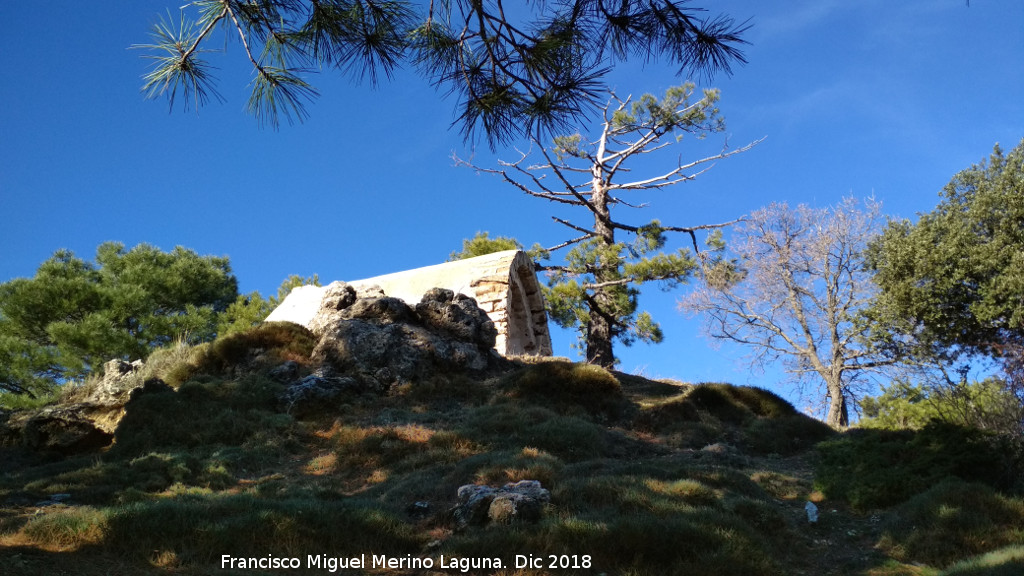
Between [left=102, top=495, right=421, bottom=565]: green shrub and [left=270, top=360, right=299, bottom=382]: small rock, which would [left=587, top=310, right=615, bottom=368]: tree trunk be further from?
[left=102, top=495, right=421, bottom=565]: green shrub

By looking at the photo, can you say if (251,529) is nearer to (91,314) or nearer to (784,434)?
(784,434)

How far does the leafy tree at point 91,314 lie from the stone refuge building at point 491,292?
168 inches

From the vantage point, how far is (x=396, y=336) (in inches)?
545

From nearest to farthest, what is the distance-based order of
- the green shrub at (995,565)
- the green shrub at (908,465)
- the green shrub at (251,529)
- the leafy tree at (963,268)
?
the green shrub at (995,565), the green shrub at (251,529), the green shrub at (908,465), the leafy tree at (963,268)

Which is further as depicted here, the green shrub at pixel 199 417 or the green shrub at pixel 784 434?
the green shrub at pixel 784 434

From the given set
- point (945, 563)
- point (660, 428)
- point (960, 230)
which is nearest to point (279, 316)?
point (660, 428)

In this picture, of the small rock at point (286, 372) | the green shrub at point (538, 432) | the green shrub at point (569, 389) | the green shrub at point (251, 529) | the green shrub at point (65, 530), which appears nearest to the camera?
the green shrub at point (65, 530)

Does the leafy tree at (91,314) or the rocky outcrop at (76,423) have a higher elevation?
the leafy tree at (91,314)

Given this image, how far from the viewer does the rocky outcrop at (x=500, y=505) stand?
655cm

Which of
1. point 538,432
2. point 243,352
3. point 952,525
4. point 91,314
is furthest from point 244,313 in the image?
point 952,525

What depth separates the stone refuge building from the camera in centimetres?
1758

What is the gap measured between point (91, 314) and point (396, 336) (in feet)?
44.1

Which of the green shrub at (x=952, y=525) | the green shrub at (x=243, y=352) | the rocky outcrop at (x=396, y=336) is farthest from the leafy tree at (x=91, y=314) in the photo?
the green shrub at (x=952, y=525)

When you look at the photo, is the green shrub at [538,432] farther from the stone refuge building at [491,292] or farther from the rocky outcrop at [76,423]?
the stone refuge building at [491,292]
